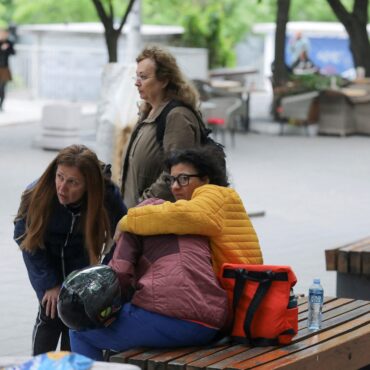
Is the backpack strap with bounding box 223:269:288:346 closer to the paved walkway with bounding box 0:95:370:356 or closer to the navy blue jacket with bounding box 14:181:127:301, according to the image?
the navy blue jacket with bounding box 14:181:127:301

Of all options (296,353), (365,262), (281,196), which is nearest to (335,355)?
(296,353)

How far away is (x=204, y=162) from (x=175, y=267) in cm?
72

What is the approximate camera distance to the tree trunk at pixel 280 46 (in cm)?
2653

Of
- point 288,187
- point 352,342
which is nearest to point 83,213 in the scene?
point 352,342

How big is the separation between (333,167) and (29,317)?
1073 cm

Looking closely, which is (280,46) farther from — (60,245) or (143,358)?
(143,358)

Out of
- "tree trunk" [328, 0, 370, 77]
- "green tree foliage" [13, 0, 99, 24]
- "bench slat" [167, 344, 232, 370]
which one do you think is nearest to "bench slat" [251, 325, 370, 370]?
"bench slat" [167, 344, 232, 370]

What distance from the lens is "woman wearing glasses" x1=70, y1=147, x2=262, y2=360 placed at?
5.49m

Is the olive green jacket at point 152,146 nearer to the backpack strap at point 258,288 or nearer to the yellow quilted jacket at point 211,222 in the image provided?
the yellow quilted jacket at point 211,222

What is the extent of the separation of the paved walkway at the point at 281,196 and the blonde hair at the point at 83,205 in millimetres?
1874

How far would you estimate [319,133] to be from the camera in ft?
80.5

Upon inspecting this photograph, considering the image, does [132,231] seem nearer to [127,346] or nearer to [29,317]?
[127,346]

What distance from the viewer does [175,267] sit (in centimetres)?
554

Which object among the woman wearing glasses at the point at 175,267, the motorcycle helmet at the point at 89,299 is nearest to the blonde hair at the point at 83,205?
the woman wearing glasses at the point at 175,267
